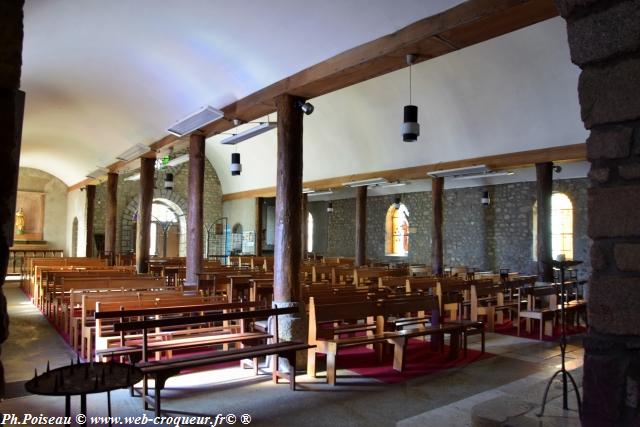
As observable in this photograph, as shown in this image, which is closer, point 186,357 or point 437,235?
point 186,357

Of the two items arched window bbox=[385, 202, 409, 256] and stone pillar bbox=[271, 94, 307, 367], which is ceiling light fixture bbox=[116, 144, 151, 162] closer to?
stone pillar bbox=[271, 94, 307, 367]

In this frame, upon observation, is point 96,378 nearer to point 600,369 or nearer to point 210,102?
point 600,369

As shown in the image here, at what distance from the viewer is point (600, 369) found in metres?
2.14

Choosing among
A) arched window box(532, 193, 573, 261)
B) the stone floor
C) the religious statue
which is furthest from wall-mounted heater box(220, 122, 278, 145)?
the religious statue

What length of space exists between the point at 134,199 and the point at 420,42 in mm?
18119

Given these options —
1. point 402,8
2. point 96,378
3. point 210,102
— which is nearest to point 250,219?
point 210,102

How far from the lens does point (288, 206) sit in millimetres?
6023

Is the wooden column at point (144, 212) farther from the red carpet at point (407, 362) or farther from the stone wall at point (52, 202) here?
the stone wall at point (52, 202)

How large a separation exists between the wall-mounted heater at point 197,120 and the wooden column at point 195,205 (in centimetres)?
43

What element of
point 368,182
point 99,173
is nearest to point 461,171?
point 368,182

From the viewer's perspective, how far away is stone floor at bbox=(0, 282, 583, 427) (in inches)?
158

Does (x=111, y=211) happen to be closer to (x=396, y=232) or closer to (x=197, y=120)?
(x=197, y=120)

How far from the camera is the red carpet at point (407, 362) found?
5430 millimetres

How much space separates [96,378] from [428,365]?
438 cm
